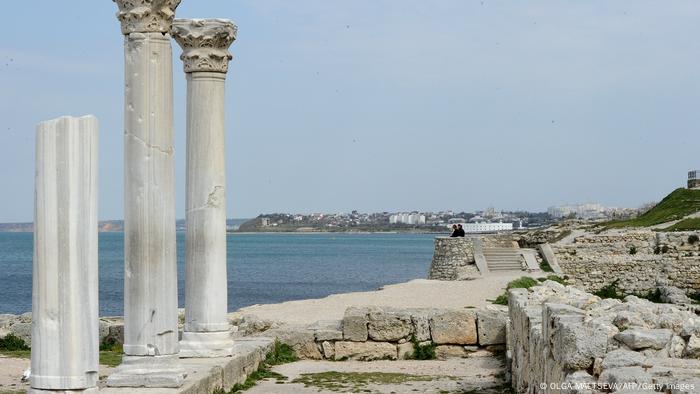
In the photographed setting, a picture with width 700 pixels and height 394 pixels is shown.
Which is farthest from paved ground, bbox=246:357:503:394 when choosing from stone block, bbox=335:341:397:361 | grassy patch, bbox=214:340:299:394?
stone block, bbox=335:341:397:361

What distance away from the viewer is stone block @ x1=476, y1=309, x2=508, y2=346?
1570 cm

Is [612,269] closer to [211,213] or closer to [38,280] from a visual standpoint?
[211,213]

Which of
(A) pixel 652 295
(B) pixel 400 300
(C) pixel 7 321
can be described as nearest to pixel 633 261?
(A) pixel 652 295

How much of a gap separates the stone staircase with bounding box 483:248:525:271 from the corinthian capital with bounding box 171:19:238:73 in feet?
88.9

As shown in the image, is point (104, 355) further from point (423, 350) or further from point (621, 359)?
point (621, 359)

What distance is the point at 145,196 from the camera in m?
10.1

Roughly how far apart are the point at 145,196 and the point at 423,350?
685 centimetres

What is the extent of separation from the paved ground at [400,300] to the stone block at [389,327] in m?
5.62

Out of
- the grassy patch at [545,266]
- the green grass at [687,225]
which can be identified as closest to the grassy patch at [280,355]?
the grassy patch at [545,266]

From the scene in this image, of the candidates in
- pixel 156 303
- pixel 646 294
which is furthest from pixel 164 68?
pixel 646 294

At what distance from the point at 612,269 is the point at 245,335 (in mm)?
22371

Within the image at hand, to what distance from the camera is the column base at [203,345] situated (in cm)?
1290

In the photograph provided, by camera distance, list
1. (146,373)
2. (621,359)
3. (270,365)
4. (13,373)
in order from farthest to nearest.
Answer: (270,365), (13,373), (146,373), (621,359)

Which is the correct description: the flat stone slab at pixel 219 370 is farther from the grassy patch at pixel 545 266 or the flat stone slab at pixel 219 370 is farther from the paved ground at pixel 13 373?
the grassy patch at pixel 545 266
